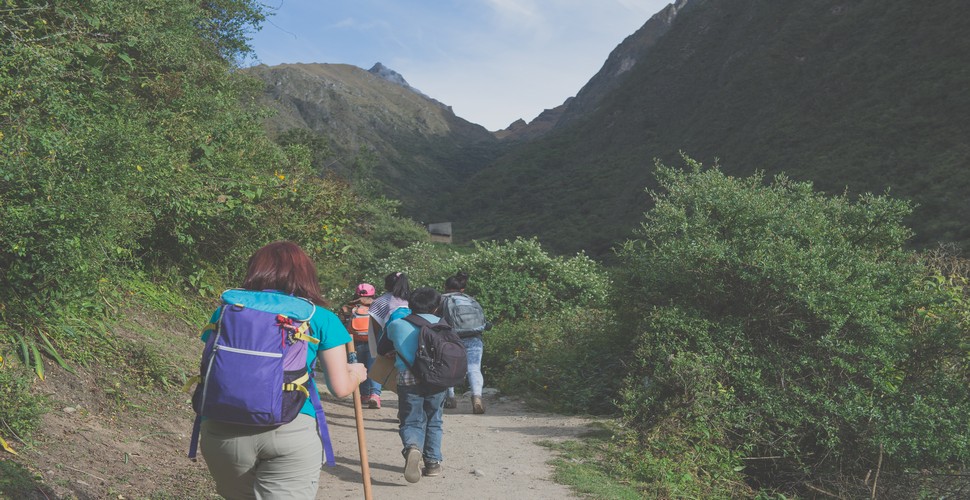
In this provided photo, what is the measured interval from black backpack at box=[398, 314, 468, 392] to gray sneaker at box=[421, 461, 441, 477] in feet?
2.20

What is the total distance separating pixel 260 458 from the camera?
3.01 m

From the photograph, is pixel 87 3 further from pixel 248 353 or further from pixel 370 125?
pixel 370 125

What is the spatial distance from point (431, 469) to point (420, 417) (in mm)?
487

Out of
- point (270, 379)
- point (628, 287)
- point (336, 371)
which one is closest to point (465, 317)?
point (628, 287)

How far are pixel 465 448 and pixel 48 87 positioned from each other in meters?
4.83

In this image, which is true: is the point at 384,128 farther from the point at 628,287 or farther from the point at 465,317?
the point at 465,317

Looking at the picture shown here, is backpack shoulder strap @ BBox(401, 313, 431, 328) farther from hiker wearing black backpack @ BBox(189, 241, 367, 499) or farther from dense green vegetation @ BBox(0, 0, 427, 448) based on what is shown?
hiker wearing black backpack @ BBox(189, 241, 367, 499)

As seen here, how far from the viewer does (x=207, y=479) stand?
17.3 feet

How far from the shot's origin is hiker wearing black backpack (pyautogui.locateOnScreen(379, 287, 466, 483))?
18.7 ft

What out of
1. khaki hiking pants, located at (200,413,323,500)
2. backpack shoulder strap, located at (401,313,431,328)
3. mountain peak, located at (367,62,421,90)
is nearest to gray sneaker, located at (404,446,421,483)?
backpack shoulder strap, located at (401,313,431,328)

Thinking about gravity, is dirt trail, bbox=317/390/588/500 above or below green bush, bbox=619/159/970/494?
below

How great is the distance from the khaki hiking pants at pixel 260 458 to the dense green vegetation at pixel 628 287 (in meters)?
1.94

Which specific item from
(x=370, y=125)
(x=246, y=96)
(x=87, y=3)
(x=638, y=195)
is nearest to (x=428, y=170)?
(x=370, y=125)

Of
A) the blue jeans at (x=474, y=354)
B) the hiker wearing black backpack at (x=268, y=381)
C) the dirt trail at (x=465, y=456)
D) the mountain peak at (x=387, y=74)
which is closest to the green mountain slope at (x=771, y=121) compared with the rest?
the blue jeans at (x=474, y=354)
